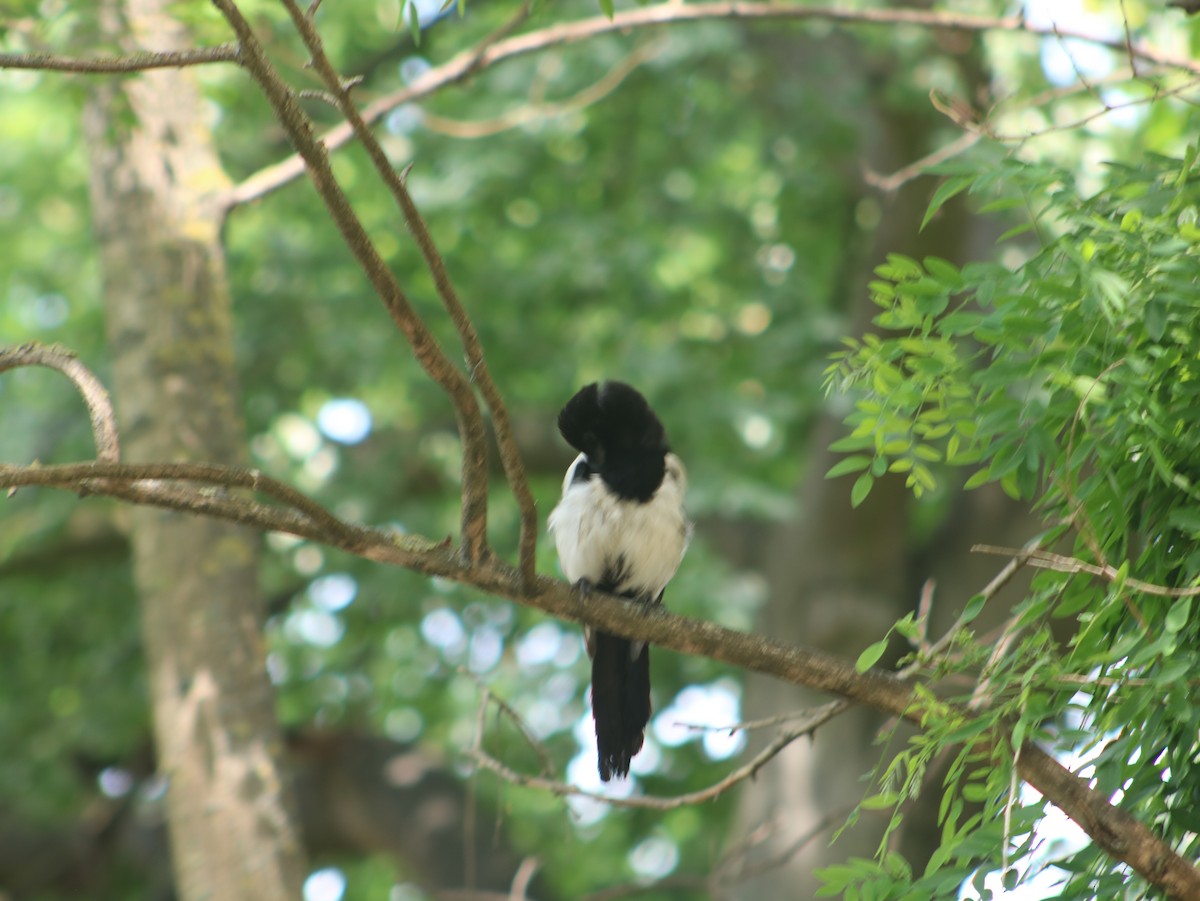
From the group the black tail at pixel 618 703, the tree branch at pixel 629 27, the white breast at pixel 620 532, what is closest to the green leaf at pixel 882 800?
the black tail at pixel 618 703

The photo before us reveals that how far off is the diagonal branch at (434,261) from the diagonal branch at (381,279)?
0.04 metres

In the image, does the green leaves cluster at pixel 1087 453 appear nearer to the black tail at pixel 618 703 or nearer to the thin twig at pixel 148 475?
the thin twig at pixel 148 475

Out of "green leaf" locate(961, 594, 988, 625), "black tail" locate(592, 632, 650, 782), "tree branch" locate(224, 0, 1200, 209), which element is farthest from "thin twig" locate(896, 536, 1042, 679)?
"tree branch" locate(224, 0, 1200, 209)

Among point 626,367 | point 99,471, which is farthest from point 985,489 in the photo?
point 99,471

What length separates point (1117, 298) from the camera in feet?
7.10

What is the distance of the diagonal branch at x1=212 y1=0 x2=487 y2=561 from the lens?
2.23 m

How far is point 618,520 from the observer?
452 cm

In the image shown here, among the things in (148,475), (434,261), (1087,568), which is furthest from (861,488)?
(148,475)

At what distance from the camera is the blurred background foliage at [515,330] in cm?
746

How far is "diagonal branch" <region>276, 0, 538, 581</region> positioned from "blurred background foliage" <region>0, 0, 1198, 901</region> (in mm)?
4421

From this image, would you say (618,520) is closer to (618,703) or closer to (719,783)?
(618,703)

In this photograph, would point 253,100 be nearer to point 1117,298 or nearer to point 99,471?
point 99,471

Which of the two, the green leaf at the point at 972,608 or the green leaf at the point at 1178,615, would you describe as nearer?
the green leaf at the point at 1178,615

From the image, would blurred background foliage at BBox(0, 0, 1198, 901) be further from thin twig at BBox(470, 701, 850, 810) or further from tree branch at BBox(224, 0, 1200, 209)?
thin twig at BBox(470, 701, 850, 810)
